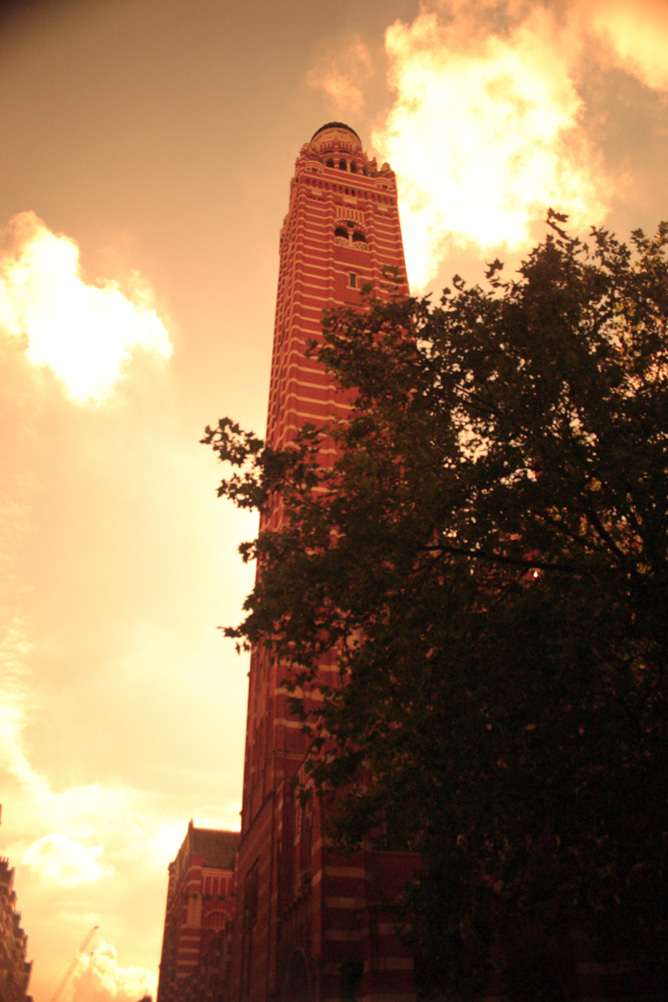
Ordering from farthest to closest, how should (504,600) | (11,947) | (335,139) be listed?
(11,947) → (335,139) → (504,600)

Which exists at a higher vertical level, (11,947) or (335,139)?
(335,139)

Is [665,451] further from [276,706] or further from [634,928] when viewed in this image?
[276,706]

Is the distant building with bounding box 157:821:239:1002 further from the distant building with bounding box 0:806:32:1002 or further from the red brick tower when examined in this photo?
the distant building with bounding box 0:806:32:1002

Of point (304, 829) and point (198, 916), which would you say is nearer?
point (304, 829)

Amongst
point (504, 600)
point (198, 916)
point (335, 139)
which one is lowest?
point (504, 600)

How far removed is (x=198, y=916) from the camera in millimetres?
49594

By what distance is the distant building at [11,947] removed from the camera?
8206 cm

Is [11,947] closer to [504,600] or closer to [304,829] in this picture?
[304,829]

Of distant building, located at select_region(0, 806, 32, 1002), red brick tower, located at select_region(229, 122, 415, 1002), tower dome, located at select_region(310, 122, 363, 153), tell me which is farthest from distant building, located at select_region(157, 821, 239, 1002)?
tower dome, located at select_region(310, 122, 363, 153)

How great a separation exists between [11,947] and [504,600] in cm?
11136

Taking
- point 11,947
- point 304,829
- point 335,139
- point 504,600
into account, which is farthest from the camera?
point 11,947

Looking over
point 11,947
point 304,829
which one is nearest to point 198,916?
point 304,829

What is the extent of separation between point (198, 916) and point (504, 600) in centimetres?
5040

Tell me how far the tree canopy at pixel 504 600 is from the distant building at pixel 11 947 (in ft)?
300
